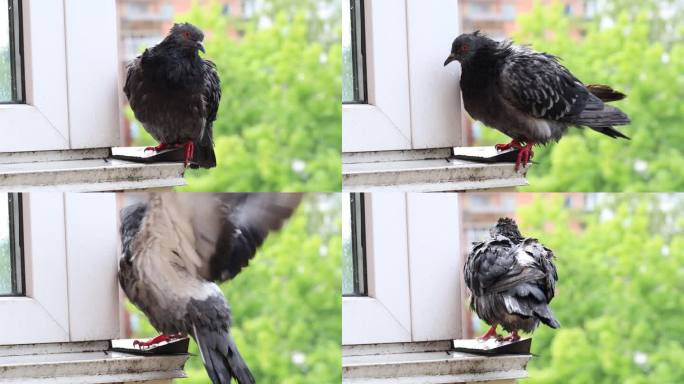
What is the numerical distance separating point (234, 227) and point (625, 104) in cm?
441

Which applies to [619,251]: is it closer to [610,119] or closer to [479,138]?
[479,138]

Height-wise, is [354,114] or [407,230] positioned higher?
[354,114]

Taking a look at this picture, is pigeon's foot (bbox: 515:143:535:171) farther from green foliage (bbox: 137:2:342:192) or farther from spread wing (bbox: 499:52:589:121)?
green foliage (bbox: 137:2:342:192)

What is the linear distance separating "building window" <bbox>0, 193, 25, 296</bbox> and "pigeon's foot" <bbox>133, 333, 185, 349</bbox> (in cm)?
21

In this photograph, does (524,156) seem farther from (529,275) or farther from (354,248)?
(354,248)

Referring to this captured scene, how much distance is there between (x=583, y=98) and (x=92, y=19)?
84 centimetres

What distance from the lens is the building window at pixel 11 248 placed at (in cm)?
175

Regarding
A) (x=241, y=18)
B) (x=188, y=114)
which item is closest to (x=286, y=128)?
(x=241, y=18)

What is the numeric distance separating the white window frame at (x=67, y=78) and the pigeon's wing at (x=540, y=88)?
659mm

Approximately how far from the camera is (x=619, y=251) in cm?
584

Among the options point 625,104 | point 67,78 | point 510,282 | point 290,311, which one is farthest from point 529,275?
point 625,104

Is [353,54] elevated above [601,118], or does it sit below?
above

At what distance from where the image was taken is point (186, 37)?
1798mm

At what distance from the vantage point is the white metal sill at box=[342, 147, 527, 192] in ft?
5.66
